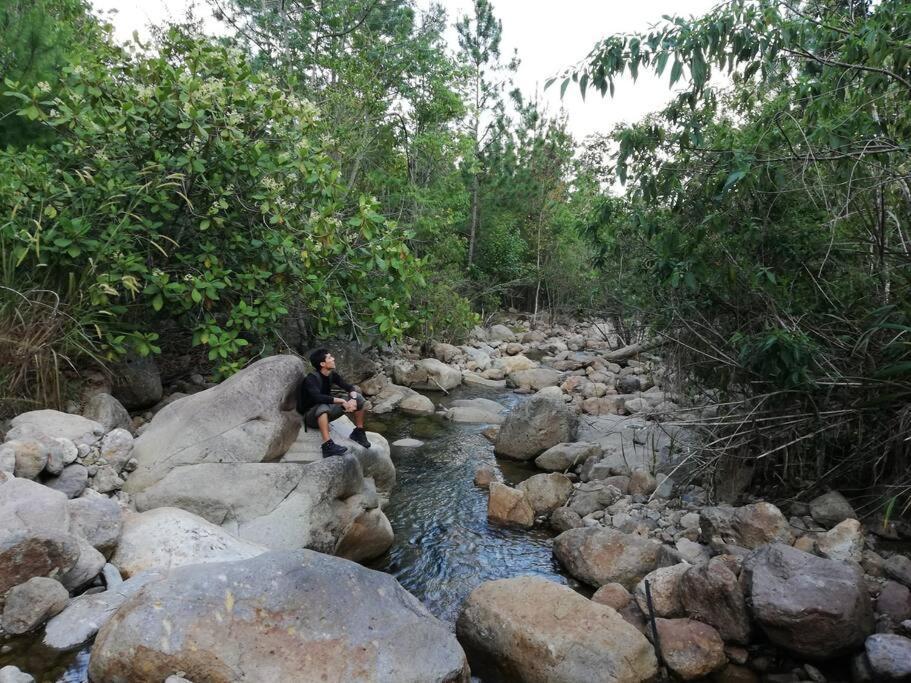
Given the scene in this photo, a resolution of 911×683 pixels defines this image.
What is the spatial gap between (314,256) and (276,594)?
5148 mm

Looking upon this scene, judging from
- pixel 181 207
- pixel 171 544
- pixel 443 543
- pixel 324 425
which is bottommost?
pixel 443 543

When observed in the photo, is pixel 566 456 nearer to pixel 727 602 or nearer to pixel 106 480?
pixel 727 602

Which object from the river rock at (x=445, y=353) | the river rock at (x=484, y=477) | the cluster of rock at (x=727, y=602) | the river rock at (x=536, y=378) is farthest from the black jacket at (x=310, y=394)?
the river rock at (x=445, y=353)

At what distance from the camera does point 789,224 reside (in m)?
5.87

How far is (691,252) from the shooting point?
621 centimetres

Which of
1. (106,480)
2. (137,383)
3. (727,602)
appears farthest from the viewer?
(137,383)

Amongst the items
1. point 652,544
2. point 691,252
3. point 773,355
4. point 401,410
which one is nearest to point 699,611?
point 652,544

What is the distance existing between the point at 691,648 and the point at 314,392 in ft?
13.7

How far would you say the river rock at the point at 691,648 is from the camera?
4102 mm

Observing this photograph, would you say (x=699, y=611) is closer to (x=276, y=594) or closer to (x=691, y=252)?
(x=276, y=594)

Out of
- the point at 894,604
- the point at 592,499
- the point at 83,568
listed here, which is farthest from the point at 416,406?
the point at 894,604

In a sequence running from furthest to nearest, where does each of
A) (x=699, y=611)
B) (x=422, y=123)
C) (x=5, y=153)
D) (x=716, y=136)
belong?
(x=422, y=123), (x=5, y=153), (x=716, y=136), (x=699, y=611)

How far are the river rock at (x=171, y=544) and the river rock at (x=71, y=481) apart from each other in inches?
18.6

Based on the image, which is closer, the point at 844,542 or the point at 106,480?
the point at 844,542
